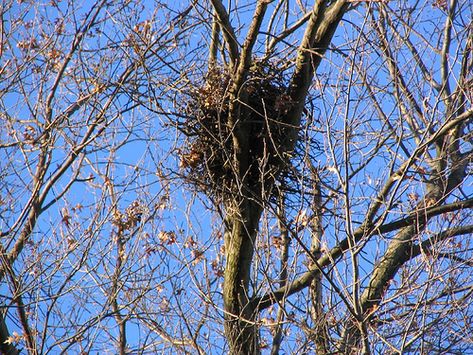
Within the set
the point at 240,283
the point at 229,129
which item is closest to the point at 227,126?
the point at 229,129

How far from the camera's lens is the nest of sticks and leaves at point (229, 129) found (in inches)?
176

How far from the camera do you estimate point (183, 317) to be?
199 inches

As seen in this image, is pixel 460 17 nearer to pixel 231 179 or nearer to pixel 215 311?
pixel 231 179

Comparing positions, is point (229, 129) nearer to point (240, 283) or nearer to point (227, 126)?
point (227, 126)

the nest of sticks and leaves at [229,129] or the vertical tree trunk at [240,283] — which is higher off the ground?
the nest of sticks and leaves at [229,129]

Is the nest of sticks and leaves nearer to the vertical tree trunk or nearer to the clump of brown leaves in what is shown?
the clump of brown leaves

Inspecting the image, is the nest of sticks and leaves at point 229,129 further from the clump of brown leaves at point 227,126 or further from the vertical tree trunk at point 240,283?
the vertical tree trunk at point 240,283

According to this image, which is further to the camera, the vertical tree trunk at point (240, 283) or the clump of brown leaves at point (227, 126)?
the vertical tree trunk at point (240, 283)

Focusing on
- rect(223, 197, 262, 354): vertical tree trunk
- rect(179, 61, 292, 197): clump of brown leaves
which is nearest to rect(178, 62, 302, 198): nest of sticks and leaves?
rect(179, 61, 292, 197): clump of brown leaves

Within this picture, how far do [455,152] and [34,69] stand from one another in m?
3.61

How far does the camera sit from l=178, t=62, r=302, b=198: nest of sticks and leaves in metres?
4.47

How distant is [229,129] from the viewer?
4.47 m

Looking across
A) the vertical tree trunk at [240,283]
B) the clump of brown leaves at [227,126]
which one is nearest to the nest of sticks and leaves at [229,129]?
the clump of brown leaves at [227,126]

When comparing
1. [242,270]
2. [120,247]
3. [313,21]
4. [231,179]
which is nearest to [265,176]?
[231,179]
